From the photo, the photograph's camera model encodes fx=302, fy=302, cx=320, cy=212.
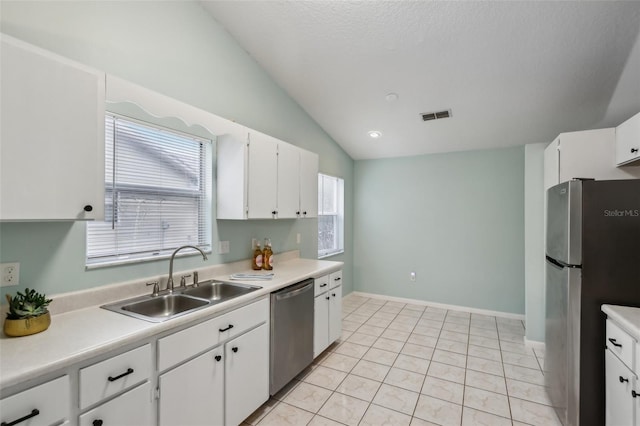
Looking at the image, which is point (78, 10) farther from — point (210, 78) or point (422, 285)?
point (422, 285)

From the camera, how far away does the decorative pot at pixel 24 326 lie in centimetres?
131

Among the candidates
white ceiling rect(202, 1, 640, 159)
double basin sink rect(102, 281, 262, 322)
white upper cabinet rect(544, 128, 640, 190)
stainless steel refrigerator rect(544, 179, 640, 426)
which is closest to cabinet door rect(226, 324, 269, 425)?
double basin sink rect(102, 281, 262, 322)

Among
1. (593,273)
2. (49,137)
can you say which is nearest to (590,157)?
(593,273)

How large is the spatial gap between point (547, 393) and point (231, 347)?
250 centimetres

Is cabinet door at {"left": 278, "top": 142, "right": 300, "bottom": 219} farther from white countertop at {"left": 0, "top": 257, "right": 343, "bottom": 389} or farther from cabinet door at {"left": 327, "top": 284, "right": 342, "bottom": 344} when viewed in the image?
white countertop at {"left": 0, "top": 257, "right": 343, "bottom": 389}

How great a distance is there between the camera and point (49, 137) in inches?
51.5

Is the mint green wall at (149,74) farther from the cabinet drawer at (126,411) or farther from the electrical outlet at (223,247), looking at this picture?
the cabinet drawer at (126,411)

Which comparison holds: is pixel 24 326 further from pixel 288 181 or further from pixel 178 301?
pixel 288 181

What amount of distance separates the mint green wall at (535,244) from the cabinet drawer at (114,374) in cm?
364

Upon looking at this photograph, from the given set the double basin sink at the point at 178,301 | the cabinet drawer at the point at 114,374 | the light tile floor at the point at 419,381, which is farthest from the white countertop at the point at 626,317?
the cabinet drawer at the point at 114,374

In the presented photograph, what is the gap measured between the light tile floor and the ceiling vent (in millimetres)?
2600

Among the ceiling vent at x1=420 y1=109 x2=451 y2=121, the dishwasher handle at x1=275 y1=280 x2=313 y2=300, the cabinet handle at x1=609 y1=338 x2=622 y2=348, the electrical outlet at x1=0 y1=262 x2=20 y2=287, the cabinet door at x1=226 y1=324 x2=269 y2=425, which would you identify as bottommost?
the cabinet door at x1=226 y1=324 x2=269 y2=425

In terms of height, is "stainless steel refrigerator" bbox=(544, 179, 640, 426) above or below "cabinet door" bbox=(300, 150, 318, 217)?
below

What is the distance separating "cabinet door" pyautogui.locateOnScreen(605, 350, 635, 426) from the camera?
1491 mm
